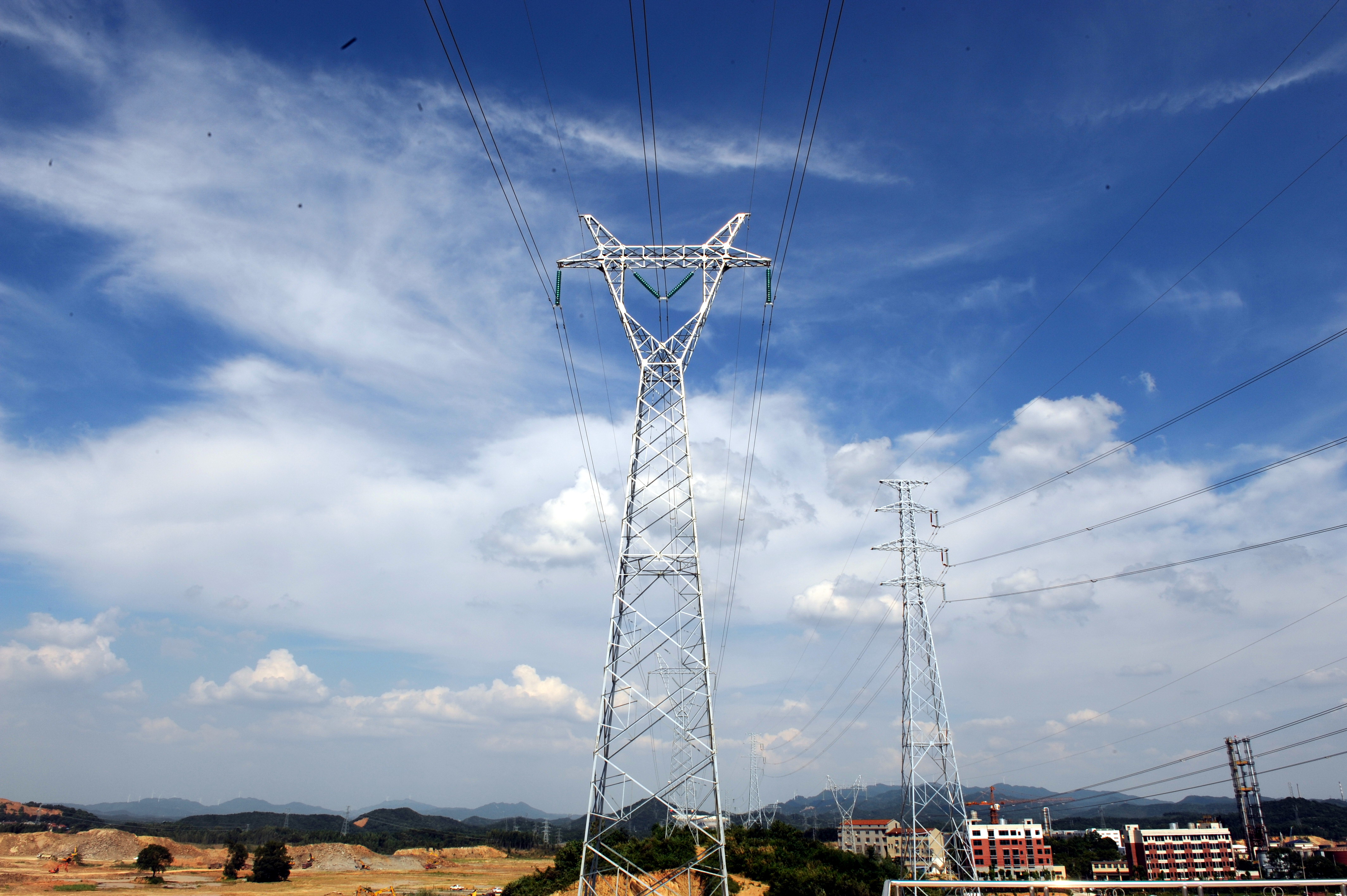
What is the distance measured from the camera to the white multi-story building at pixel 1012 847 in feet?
363

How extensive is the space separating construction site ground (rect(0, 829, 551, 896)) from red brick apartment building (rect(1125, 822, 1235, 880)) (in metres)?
86.9

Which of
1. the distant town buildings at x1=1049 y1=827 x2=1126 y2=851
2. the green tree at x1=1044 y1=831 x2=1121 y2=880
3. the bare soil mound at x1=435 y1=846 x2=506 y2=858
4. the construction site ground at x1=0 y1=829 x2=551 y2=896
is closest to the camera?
the construction site ground at x1=0 y1=829 x2=551 y2=896

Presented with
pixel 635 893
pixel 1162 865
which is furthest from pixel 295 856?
pixel 1162 865

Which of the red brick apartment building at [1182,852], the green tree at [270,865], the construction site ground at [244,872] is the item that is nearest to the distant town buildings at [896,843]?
the red brick apartment building at [1182,852]

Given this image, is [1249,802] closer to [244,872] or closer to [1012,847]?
[1012,847]

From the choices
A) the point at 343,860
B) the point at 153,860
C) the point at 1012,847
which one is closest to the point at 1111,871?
the point at 1012,847

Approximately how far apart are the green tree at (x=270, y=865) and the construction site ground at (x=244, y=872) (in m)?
1.97

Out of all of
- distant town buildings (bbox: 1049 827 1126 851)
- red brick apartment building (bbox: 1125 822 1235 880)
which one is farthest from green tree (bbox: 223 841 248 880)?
distant town buildings (bbox: 1049 827 1126 851)

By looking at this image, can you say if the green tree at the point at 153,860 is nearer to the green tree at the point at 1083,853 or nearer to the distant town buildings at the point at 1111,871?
the green tree at the point at 1083,853

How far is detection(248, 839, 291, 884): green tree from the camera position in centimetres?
9662

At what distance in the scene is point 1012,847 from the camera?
113500 millimetres

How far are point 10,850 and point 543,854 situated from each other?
9437 cm

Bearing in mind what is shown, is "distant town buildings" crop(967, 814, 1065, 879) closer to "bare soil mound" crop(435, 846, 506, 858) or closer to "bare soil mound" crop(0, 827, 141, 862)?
"bare soil mound" crop(435, 846, 506, 858)

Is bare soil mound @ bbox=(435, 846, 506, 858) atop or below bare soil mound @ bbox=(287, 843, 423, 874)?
below
